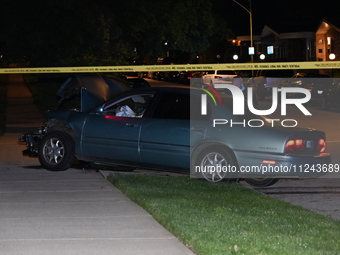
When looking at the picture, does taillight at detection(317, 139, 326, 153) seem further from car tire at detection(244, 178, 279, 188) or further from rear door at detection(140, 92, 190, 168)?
rear door at detection(140, 92, 190, 168)

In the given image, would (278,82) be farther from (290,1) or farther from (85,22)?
(290,1)

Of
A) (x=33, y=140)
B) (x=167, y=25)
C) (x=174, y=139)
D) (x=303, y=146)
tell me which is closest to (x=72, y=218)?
(x=174, y=139)

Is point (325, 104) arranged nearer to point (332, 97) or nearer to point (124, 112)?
point (332, 97)

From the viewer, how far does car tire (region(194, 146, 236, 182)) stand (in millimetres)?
10875

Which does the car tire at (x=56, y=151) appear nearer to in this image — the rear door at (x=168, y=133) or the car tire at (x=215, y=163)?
the rear door at (x=168, y=133)

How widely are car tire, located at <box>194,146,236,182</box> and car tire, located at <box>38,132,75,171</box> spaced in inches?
94.0

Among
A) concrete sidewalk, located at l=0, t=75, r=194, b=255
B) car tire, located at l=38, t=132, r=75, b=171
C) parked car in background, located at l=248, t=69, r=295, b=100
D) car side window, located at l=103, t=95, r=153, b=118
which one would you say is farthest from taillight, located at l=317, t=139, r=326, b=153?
parked car in background, located at l=248, t=69, r=295, b=100

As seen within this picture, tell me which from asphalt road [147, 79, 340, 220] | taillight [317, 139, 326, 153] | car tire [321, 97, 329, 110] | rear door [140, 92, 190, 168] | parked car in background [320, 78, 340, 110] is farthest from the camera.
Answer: car tire [321, 97, 329, 110]

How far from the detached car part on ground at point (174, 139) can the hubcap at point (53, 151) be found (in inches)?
0.7

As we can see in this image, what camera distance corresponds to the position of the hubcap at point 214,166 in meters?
10.9

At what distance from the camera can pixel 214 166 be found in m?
11.0

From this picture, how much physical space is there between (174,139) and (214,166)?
740 mm

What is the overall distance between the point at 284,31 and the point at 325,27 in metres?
10.8

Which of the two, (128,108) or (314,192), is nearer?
(314,192)
